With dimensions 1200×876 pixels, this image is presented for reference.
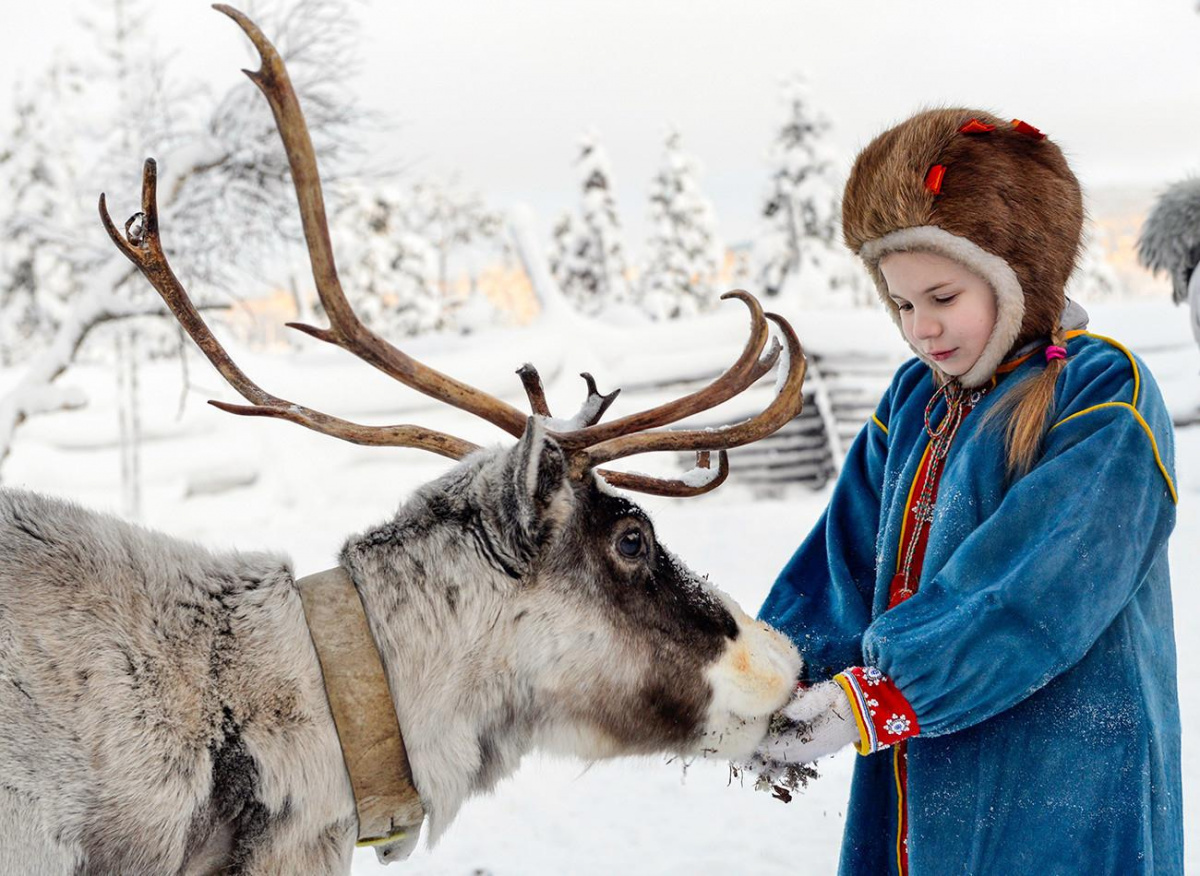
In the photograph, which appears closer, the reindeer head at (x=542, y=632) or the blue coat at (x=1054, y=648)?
the blue coat at (x=1054, y=648)

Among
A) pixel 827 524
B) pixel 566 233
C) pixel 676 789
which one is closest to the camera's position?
pixel 827 524

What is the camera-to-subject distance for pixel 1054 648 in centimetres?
178

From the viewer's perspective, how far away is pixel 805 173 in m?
23.8

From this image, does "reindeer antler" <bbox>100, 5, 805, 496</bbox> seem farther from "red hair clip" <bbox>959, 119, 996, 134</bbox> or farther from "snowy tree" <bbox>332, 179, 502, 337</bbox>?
"snowy tree" <bbox>332, 179, 502, 337</bbox>

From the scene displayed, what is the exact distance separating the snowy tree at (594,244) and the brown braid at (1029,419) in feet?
95.0

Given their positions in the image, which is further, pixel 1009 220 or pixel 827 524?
pixel 827 524

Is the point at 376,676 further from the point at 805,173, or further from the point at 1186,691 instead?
the point at 805,173

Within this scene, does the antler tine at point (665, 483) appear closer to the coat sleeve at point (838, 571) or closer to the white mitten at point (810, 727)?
the coat sleeve at point (838, 571)

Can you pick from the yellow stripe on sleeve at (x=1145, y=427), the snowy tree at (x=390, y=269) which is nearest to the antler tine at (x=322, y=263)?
the yellow stripe on sleeve at (x=1145, y=427)

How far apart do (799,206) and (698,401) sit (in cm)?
2231

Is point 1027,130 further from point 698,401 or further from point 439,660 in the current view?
point 439,660

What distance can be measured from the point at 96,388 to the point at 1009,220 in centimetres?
1507

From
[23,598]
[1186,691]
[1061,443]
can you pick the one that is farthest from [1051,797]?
[1186,691]

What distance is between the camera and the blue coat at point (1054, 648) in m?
1.79
